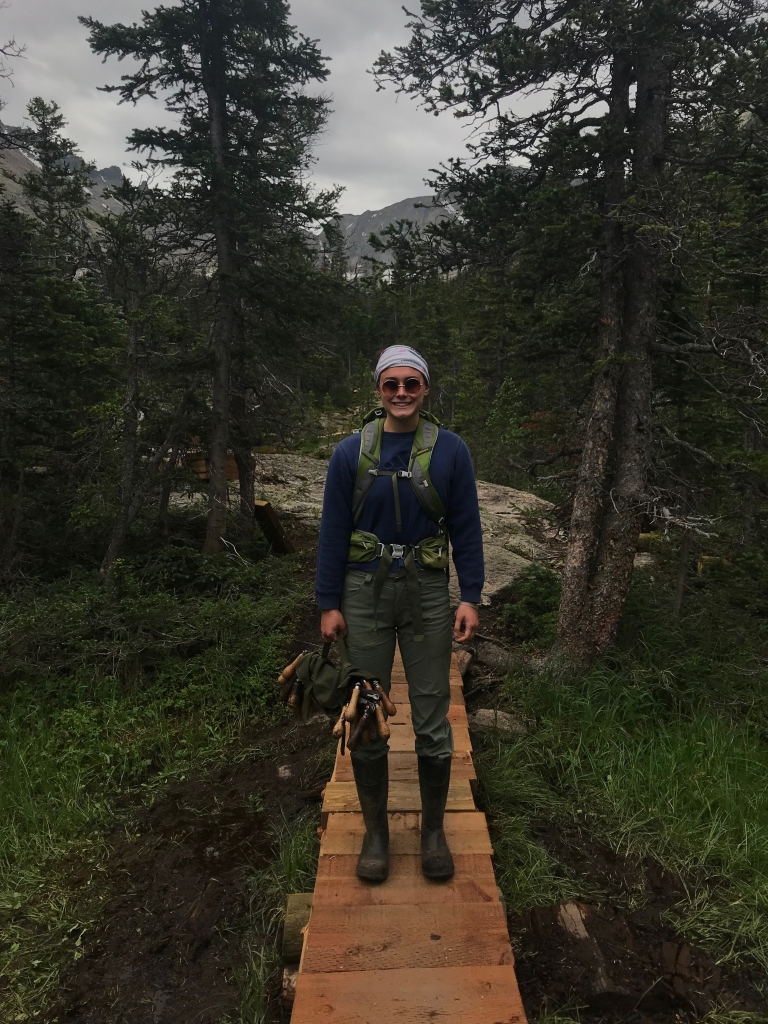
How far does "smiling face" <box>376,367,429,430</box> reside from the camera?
298 centimetres

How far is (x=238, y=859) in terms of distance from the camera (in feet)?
15.6

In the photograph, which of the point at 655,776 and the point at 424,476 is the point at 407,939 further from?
the point at 655,776

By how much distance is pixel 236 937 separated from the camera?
4.04 metres

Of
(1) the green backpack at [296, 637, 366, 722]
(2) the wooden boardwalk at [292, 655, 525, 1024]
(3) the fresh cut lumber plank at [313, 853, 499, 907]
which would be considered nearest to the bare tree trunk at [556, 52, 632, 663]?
(2) the wooden boardwalk at [292, 655, 525, 1024]

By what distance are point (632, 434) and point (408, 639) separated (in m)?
4.77

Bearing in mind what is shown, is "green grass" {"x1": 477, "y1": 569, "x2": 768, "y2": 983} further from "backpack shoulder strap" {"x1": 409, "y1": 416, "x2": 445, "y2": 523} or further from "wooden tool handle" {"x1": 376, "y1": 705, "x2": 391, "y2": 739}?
"backpack shoulder strap" {"x1": 409, "y1": 416, "x2": 445, "y2": 523}

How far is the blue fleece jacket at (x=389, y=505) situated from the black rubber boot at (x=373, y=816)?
96 cm

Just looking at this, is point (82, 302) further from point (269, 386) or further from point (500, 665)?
point (500, 665)

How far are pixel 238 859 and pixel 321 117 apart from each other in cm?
1423

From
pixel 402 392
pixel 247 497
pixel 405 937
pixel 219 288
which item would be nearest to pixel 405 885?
pixel 405 937

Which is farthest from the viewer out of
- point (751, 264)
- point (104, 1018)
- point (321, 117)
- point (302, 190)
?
point (321, 117)

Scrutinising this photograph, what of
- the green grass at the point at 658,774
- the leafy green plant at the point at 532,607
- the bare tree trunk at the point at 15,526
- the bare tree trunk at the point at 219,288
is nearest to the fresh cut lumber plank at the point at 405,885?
the green grass at the point at 658,774

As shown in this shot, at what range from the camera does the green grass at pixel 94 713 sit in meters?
4.26

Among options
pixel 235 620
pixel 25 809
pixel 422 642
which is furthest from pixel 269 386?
pixel 422 642
